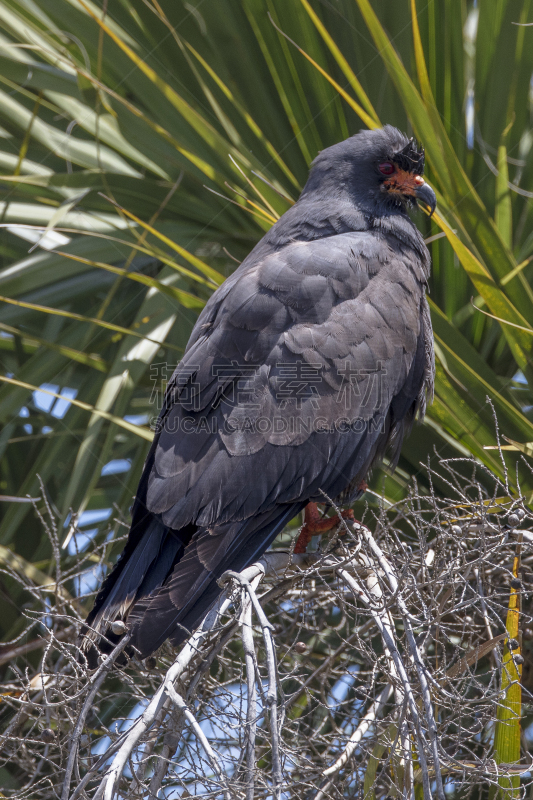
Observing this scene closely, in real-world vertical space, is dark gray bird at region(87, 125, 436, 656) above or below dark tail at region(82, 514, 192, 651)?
above

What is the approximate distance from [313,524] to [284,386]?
59cm

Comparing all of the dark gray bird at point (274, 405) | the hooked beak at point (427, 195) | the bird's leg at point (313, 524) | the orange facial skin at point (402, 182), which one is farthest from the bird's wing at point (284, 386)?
the orange facial skin at point (402, 182)

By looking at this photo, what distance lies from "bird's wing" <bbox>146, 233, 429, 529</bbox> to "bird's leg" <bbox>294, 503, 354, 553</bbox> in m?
0.21

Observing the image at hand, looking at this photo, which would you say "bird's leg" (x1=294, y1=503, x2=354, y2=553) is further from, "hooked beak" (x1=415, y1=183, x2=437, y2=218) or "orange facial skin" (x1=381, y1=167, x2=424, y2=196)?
"orange facial skin" (x1=381, y1=167, x2=424, y2=196)

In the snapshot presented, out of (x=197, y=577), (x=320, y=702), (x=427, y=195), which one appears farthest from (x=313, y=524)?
(x=427, y=195)

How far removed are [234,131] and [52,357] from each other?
121 centimetres

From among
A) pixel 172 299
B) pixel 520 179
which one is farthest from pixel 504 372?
pixel 172 299

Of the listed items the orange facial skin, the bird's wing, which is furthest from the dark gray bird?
the orange facial skin

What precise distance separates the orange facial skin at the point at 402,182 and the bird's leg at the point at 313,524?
1292mm

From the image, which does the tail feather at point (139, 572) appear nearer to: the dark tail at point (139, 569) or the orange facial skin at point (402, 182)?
the dark tail at point (139, 569)

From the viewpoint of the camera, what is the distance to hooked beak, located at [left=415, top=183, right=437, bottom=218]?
110 inches

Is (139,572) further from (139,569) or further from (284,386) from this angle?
(284,386)

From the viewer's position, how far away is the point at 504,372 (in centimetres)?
283

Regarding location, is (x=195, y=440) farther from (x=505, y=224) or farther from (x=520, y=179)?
(x=520, y=179)
